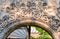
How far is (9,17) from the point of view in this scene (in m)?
5.91

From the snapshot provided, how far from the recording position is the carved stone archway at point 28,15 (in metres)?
5.87

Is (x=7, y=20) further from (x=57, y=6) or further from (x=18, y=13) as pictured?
(x=57, y=6)

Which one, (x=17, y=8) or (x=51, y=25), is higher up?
(x=17, y=8)

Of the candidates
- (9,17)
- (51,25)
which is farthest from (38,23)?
(9,17)

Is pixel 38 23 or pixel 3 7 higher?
pixel 3 7

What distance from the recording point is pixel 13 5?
5.95m

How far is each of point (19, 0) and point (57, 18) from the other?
1007 millimetres

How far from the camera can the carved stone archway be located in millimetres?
5873

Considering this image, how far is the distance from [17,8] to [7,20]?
37 centimetres

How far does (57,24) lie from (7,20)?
1189 mm

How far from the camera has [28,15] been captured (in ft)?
19.4

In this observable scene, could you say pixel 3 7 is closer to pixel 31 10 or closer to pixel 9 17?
pixel 9 17

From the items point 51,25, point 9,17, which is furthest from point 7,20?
point 51,25

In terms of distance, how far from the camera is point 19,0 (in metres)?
5.96
